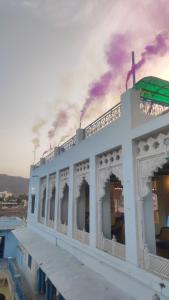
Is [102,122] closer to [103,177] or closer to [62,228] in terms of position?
[103,177]

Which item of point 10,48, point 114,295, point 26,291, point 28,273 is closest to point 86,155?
point 114,295

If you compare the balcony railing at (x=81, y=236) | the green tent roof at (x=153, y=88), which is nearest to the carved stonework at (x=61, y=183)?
the balcony railing at (x=81, y=236)

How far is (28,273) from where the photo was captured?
13828mm

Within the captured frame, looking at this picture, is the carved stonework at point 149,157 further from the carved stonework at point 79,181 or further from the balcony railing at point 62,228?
the balcony railing at point 62,228

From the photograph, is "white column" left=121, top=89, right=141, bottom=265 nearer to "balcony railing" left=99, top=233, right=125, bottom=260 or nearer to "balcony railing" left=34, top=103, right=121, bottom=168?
"balcony railing" left=99, top=233, right=125, bottom=260

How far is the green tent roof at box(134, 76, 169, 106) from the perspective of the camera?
6141 mm

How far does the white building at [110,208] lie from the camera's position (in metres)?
4.77

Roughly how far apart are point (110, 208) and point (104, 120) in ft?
10.0

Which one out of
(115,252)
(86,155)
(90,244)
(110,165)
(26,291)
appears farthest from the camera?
(26,291)

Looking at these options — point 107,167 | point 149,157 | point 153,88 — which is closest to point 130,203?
point 149,157

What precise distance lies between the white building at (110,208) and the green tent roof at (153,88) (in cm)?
3

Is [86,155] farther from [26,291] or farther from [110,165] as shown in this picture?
[26,291]

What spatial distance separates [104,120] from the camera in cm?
704

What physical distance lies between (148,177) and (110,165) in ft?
5.14
